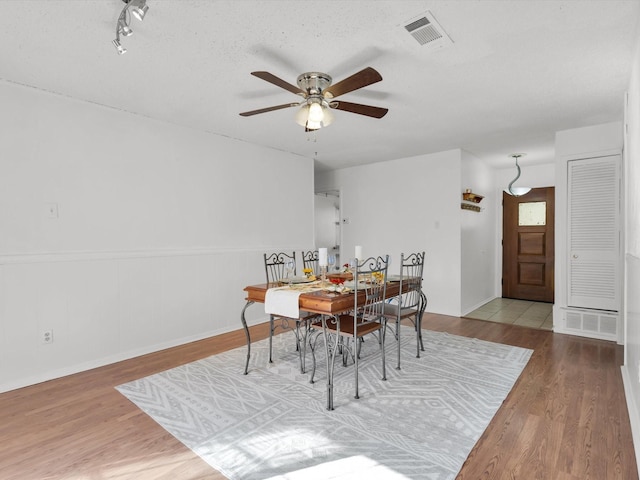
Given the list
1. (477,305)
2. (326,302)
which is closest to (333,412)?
(326,302)

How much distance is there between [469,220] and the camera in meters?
5.38

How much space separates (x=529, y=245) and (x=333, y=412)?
17.8 feet

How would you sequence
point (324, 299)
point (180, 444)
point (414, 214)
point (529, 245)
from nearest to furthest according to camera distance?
point (180, 444), point (324, 299), point (414, 214), point (529, 245)

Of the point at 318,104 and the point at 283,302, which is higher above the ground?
the point at 318,104

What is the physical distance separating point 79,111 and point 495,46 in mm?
3394

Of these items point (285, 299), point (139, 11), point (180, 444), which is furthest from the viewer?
point (285, 299)

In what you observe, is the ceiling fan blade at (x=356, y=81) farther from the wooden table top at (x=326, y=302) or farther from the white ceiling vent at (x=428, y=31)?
the wooden table top at (x=326, y=302)

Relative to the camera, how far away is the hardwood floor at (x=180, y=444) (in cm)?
181

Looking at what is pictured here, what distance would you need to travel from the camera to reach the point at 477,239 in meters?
5.73

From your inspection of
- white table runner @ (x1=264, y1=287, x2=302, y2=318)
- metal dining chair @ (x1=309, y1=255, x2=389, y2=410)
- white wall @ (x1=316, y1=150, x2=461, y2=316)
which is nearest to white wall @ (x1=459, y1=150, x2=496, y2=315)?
white wall @ (x1=316, y1=150, x2=461, y2=316)

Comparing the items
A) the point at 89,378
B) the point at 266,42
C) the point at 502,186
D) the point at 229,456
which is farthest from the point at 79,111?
the point at 502,186

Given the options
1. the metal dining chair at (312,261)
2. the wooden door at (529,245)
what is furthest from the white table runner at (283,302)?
the wooden door at (529,245)

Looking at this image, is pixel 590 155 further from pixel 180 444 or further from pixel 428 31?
pixel 180 444

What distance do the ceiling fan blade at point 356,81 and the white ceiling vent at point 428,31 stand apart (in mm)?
327
